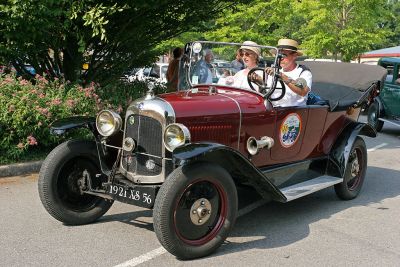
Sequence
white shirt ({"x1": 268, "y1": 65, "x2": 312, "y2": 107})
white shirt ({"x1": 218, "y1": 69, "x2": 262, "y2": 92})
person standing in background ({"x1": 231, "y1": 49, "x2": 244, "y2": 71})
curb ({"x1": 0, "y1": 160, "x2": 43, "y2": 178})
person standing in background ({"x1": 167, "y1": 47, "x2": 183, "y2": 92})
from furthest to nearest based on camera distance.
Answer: person standing in background ({"x1": 167, "y1": 47, "x2": 183, "y2": 92}), curb ({"x1": 0, "y1": 160, "x2": 43, "y2": 178}), person standing in background ({"x1": 231, "y1": 49, "x2": 244, "y2": 71}), white shirt ({"x1": 218, "y1": 69, "x2": 262, "y2": 92}), white shirt ({"x1": 268, "y1": 65, "x2": 312, "y2": 107})

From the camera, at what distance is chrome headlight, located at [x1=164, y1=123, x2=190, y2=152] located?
412 cm

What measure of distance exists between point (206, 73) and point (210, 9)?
175 inches

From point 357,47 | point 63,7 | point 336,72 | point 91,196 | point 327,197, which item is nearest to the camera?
point 91,196

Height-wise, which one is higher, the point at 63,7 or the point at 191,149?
the point at 63,7

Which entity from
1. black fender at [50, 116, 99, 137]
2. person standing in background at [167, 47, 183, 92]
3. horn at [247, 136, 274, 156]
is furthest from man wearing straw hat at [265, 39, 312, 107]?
person standing in background at [167, 47, 183, 92]

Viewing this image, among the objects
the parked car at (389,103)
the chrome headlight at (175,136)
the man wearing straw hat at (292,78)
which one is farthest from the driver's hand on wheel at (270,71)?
the parked car at (389,103)

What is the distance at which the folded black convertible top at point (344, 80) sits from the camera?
6750 millimetres

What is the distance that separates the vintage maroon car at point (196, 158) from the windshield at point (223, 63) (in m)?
0.03

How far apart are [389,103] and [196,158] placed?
31.8 feet

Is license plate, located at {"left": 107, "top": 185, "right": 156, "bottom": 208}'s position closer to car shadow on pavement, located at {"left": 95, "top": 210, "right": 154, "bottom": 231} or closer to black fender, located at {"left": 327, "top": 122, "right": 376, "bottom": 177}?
car shadow on pavement, located at {"left": 95, "top": 210, "right": 154, "bottom": 231}

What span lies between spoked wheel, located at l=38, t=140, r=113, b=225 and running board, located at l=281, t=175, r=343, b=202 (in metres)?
1.78

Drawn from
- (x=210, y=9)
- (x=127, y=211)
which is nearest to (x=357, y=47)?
(x=210, y=9)

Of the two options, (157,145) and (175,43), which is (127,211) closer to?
(157,145)

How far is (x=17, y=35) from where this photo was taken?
22.9 ft
